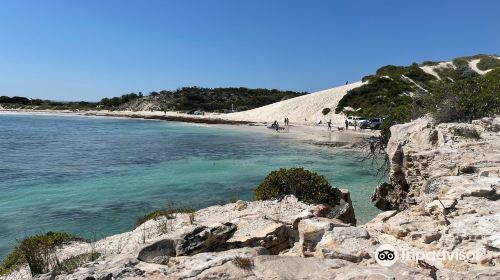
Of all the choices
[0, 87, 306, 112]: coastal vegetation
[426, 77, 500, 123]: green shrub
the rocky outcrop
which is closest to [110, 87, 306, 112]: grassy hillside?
[0, 87, 306, 112]: coastal vegetation

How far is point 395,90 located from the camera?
233 feet

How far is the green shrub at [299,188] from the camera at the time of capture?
39.2 ft

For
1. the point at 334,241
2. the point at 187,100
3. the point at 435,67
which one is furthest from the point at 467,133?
the point at 187,100

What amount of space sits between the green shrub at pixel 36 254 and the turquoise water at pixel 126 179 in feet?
8.08

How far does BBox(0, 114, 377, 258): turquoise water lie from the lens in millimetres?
14914

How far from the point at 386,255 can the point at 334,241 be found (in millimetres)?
886

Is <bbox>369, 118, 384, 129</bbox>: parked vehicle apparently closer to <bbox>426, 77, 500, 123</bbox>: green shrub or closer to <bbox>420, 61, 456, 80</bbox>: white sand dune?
<bbox>426, 77, 500, 123</bbox>: green shrub

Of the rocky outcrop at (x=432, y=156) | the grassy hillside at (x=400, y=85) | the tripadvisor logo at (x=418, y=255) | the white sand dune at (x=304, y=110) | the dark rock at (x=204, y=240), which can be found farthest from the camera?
the white sand dune at (x=304, y=110)

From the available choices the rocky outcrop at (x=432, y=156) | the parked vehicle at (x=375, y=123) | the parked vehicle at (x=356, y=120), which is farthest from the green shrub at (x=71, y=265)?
the parked vehicle at (x=356, y=120)

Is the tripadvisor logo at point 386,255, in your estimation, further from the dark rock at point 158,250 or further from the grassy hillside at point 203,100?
the grassy hillside at point 203,100

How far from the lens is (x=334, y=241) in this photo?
21.5ft

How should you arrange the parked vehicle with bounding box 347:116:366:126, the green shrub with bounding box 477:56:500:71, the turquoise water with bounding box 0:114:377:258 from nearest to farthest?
the turquoise water with bounding box 0:114:377:258
the parked vehicle with bounding box 347:116:366:126
the green shrub with bounding box 477:56:500:71

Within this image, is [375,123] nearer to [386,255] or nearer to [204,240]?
[204,240]

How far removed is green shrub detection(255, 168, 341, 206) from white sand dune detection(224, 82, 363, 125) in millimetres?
55888
